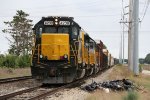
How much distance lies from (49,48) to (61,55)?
727 mm

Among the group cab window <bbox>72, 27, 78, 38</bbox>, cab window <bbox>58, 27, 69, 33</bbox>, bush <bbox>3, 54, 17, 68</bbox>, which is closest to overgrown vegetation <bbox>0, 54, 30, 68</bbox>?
bush <bbox>3, 54, 17, 68</bbox>

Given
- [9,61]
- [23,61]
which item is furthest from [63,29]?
[23,61]

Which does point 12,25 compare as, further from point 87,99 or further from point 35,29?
point 87,99

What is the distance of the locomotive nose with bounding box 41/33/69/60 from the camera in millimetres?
21969

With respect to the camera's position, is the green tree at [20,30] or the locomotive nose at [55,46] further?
the green tree at [20,30]

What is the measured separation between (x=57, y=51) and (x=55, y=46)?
30cm

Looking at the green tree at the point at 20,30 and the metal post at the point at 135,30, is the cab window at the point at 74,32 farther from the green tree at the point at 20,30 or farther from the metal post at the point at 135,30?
the green tree at the point at 20,30

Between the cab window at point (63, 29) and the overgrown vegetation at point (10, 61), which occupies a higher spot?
the cab window at point (63, 29)

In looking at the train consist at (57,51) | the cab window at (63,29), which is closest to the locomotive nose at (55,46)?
the train consist at (57,51)

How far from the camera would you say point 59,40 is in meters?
22.3

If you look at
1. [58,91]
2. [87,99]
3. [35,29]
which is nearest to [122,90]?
[58,91]

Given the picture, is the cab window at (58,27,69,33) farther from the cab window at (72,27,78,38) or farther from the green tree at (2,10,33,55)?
the green tree at (2,10,33,55)

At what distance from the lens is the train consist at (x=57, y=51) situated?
21.7 meters

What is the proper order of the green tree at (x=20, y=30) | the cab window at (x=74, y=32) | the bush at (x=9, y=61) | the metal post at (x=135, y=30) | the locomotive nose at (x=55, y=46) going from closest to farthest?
the locomotive nose at (x=55, y=46) → the cab window at (x=74, y=32) → the metal post at (x=135, y=30) → the bush at (x=9, y=61) → the green tree at (x=20, y=30)
